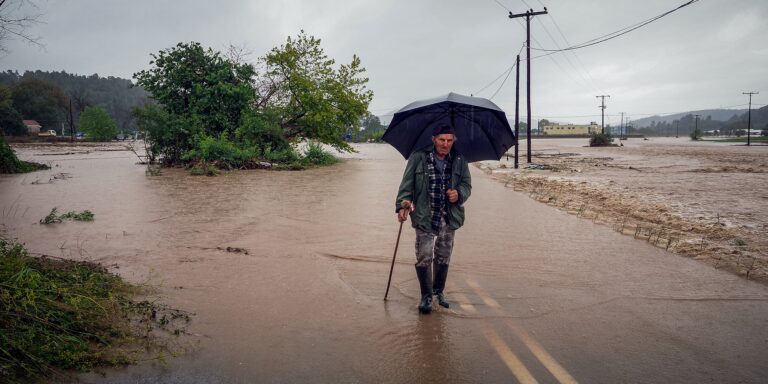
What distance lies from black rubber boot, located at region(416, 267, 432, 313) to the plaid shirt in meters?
0.43

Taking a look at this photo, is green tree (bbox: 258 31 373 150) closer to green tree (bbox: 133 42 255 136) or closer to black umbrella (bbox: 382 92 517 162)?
green tree (bbox: 133 42 255 136)

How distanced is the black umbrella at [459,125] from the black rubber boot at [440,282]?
1235mm

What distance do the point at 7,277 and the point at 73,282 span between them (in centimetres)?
67

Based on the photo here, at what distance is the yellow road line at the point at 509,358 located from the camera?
3.24 m

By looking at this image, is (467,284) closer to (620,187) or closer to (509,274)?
(509,274)

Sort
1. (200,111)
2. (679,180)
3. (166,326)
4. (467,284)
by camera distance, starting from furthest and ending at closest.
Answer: (200,111) → (679,180) → (467,284) → (166,326)

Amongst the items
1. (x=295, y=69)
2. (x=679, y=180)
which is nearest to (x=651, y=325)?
(x=679, y=180)

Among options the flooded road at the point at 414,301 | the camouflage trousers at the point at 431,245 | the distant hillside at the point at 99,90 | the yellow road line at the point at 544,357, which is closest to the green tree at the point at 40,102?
the distant hillside at the point at 99,90

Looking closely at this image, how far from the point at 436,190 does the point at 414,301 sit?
1.27 metres

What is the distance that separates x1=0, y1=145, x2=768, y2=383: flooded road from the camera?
133 inches

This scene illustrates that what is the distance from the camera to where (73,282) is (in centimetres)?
430

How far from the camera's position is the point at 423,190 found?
4.35m

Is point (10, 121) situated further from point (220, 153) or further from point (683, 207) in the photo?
point (683, 207)

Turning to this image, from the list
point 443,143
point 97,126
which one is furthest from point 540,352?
point 97,126
